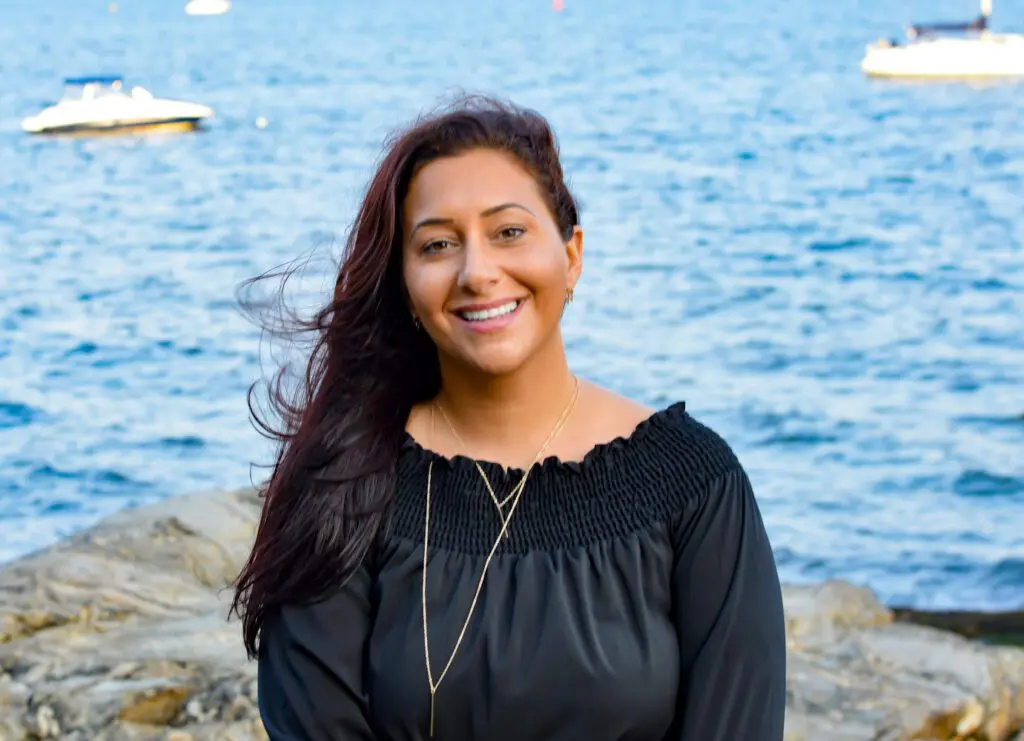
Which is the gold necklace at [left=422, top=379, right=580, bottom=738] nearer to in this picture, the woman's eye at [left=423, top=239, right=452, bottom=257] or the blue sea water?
the woman's eye at [left=423, top=239, right=452, bottom=257]

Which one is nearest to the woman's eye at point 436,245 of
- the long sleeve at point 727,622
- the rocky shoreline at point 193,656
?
the long sleeve at point 727,622

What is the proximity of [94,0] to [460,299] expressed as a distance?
466ft

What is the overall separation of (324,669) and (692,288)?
55.9ft

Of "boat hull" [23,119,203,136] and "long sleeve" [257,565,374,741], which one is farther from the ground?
"long sleeve" [257,565,374,741]

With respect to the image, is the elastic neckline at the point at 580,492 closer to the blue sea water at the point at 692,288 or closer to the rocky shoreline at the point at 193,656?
the blue sea water at the point at 692,288

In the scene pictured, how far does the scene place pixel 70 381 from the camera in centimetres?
1650

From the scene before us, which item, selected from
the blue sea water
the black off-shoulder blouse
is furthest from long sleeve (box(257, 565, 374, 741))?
the blue sea water

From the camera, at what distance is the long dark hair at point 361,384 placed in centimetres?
300

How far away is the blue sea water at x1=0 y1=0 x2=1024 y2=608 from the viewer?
1201cm

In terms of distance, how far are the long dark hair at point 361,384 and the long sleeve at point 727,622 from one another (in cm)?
59

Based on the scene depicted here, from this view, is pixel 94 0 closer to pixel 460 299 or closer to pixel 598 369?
pixel 598 369

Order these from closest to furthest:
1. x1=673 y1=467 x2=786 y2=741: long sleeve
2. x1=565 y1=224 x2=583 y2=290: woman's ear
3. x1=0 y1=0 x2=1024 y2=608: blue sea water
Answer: x1=673 y1=467 x2=786 y2=741: long sleeve < x1=565 y1=224 x2=583 y2=290: woman's ear < x1=0 y1=0 x2=1024 y2=608: blue sea water

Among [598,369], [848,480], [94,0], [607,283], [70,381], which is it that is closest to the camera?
[848,480]

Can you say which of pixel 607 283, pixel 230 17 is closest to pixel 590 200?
pixel 607 283
